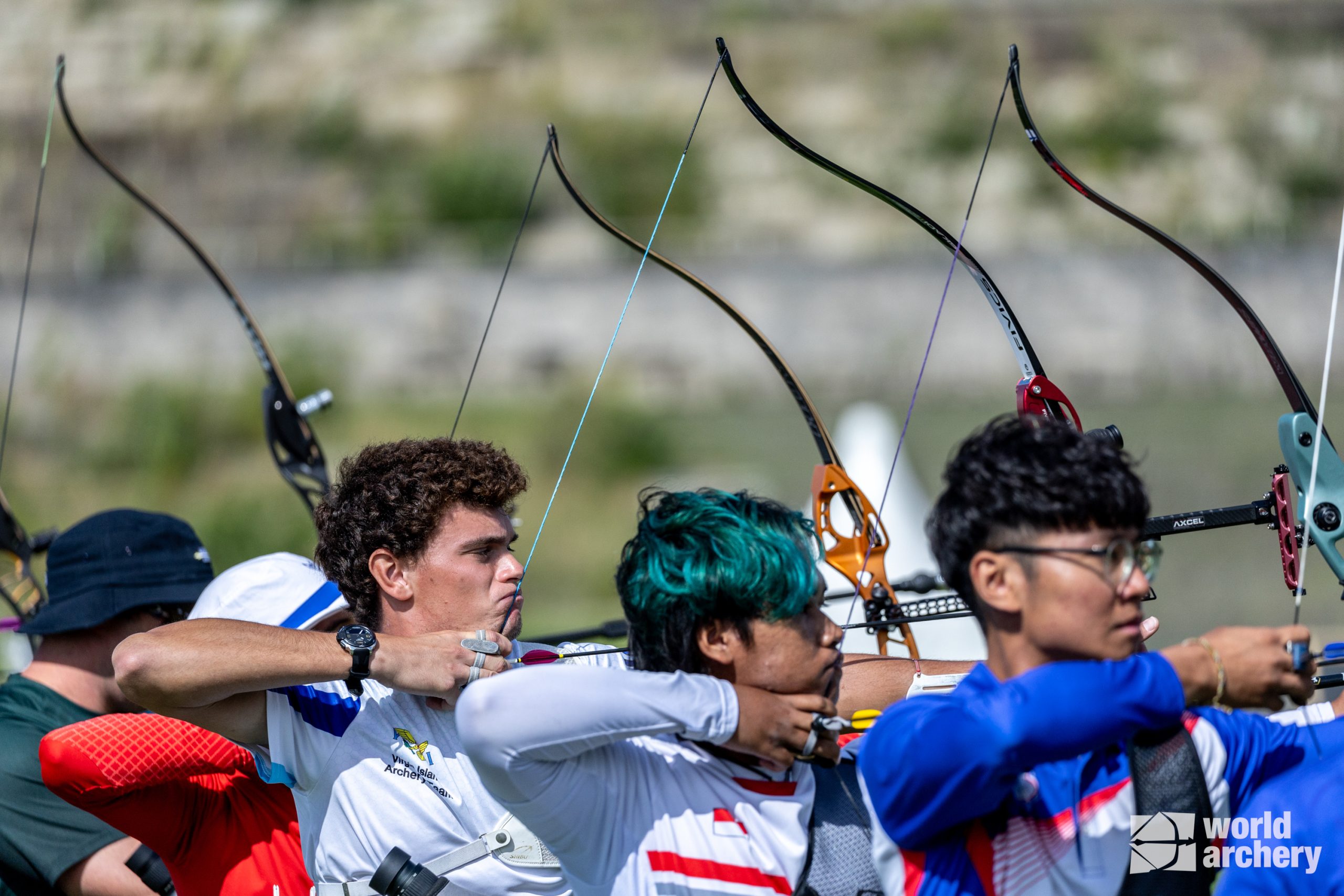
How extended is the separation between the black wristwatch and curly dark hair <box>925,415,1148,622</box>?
806 millimetres

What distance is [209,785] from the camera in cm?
224

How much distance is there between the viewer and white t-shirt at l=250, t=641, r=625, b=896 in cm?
197

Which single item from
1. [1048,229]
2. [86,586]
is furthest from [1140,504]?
[1048,229]

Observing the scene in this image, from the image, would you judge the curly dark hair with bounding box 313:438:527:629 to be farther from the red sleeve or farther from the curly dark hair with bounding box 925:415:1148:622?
the curly dark hair with bounding box 925:415:1148:622

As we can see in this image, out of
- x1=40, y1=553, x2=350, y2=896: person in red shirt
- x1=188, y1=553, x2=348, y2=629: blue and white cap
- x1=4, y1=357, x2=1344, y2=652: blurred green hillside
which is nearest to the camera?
x1=40, y1=553, x2=350, y2=896: person in red shirt

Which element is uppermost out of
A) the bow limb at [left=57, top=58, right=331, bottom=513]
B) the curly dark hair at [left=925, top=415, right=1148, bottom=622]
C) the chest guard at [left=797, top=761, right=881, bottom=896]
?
the bow limb at [left=57, top=58, right=331, bottom=513]

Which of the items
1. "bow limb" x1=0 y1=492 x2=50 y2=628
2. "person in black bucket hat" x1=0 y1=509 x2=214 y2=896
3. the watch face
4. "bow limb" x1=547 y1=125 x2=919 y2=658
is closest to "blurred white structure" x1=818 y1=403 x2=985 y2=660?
"bow limb" x1=547 y1=125 x2=919 y2=658

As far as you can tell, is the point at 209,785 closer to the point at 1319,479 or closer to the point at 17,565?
the point at 17,565

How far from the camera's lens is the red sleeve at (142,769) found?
2.05m

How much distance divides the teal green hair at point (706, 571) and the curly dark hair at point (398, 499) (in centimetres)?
47

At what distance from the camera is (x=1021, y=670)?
1.52 meters

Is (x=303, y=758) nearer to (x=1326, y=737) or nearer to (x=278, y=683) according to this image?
(x=278, y=683)

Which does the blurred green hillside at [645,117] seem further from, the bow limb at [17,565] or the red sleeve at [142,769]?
the red sleeve at [142,769]

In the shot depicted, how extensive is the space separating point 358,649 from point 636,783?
470mm
